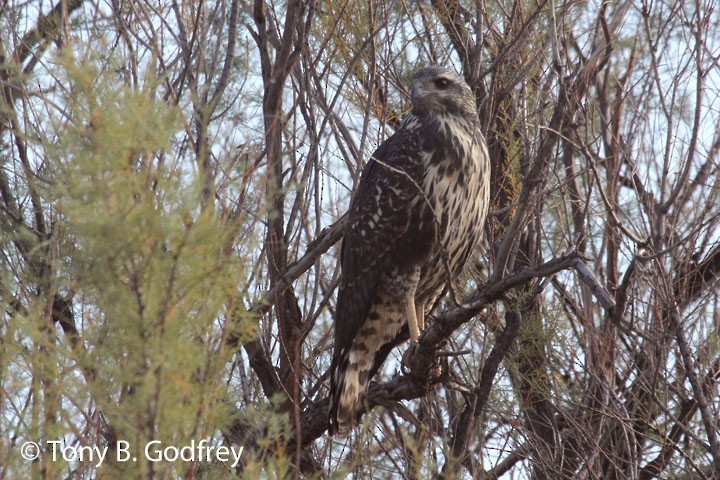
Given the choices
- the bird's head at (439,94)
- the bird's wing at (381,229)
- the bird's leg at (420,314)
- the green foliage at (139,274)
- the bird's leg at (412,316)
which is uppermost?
the bird's head at (439,94)

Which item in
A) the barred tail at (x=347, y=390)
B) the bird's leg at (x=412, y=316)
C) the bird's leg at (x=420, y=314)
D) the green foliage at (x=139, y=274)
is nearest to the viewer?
the green foliage at (x=139, y=274)

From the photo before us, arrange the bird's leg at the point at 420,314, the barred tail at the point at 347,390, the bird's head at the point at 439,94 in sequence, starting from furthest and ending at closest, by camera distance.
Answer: the bird's leg at the point at 420,314 < the bird's head at the point at 439,94 < the barred tail at the point at 347,390

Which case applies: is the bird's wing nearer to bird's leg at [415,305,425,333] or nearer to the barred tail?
the barred tail

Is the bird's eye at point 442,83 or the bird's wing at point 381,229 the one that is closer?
the bird's wing at point 381,229

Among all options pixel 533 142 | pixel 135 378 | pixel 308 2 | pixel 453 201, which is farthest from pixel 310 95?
pixel 135 378

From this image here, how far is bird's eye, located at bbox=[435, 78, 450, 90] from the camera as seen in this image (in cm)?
467

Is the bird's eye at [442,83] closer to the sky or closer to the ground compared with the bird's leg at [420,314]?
closer to the sky

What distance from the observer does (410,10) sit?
5102 mm

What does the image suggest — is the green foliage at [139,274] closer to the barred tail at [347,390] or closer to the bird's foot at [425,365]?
the bird's foot at [425,365]

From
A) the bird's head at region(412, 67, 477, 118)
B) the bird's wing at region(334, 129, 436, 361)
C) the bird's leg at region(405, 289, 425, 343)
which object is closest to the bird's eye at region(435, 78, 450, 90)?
the bird's head at region(412, 67, 477, 118)

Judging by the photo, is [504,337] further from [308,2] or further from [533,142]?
[308,2]

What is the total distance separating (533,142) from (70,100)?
2847 millimetres

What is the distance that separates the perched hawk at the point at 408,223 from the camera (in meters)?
4.40

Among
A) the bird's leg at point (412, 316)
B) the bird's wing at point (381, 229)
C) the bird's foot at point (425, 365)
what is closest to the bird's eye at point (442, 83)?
the bird's wing at point (381, 229)
